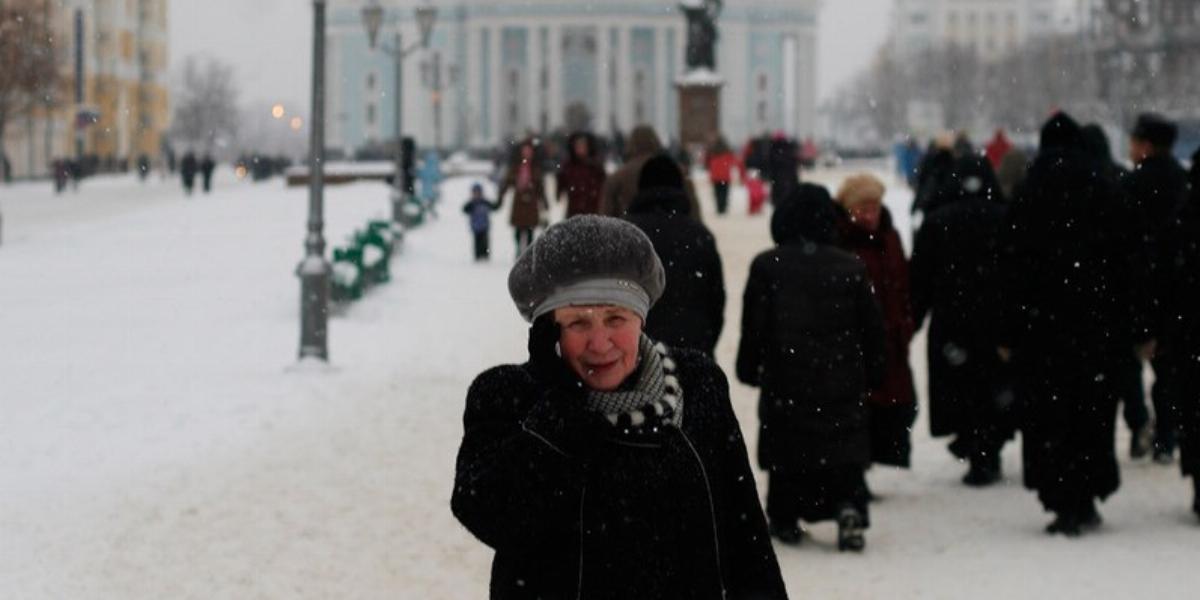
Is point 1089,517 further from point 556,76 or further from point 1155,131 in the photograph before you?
point 556,76

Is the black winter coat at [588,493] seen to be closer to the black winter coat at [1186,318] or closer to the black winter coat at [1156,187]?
the black winter coat at [1186,318]

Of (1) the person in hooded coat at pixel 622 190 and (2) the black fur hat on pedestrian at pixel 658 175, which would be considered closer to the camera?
(2) the black fur hat on pedestrian at pixel 658 175

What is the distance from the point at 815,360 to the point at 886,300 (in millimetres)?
1043

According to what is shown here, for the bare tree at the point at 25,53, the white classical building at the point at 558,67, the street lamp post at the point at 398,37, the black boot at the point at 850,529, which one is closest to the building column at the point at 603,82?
the white classical building at the point at 558,67

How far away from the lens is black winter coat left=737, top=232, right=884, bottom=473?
25.9 ft

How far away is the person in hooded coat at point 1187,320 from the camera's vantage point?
842cm

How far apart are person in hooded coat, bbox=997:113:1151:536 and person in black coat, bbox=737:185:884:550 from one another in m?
0.76

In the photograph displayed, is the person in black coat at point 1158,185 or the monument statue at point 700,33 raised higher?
the monument statue at point 700,33

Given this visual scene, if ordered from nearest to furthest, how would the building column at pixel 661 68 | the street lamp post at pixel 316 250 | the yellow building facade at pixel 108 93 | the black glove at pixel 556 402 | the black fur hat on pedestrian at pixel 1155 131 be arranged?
the black glove at pixel 556 402
the black fur hat on pedestrian at pixel 1155 131
the street lamp post at pixel 316 250
the yellow building facade at pixel 108 93
the building column at pixel 661 68

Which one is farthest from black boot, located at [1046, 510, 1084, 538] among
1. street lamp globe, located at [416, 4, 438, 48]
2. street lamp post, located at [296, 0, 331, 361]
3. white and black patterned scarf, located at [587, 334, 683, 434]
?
street lamp globe, located at [416, 4, 438, 48]

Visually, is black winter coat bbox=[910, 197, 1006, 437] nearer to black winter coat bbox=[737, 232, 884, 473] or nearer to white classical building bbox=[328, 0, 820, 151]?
black winter coat bbox=[737, 232, 884, 473]

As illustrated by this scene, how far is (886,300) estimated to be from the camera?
884 centimetres

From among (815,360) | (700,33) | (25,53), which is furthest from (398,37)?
(815,360)

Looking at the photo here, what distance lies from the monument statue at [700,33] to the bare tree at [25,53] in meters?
14.1
